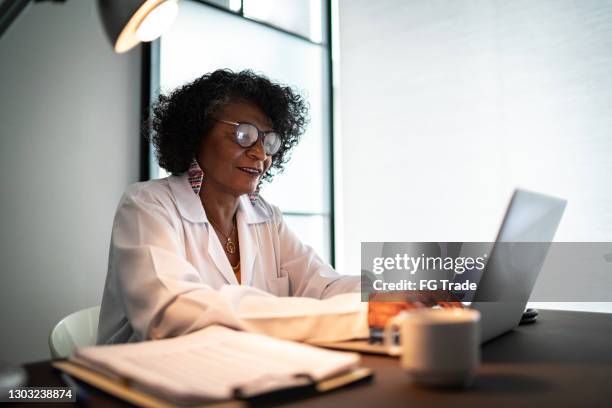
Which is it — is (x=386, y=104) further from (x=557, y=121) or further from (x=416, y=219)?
(x=557, y=121)

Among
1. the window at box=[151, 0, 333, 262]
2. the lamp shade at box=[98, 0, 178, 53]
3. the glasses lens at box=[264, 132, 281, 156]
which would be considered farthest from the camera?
the window at box=[151, 0, 333, 262]

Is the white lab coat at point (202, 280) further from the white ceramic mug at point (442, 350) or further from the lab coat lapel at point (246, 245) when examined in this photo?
the white ceramic mug at point (442, 350)

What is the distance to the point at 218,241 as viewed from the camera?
1690mm

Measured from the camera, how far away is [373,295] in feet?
3.63

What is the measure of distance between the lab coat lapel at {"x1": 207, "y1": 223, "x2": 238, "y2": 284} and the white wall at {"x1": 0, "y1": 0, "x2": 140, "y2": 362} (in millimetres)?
1134

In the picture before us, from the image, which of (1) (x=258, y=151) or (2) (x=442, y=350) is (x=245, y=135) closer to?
(1) (x=258, y=151)

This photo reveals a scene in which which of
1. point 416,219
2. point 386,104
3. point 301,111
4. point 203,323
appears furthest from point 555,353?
point 386,104

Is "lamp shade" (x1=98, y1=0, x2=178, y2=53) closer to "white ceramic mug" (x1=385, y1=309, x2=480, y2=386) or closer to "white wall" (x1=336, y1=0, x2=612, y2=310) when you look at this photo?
"white ceramic mug" (x1=385, y1=309, x2=480, y2=386)

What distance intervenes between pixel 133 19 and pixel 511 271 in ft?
2.84

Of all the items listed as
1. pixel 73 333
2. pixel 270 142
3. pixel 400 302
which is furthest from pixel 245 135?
pixel 400 302

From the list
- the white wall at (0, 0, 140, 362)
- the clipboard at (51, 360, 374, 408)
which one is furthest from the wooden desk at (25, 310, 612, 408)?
the white wall at (0, 0, 140, 362)

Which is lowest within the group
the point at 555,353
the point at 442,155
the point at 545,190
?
the point at 555,353

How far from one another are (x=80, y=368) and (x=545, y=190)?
2949mm

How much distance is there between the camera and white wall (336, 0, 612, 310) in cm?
301
